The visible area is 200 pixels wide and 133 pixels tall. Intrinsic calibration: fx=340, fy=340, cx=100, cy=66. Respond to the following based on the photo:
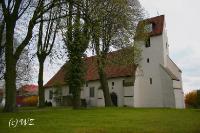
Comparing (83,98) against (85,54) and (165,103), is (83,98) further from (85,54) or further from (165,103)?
(85,54)

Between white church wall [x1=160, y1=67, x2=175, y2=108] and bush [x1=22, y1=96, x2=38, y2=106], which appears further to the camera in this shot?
bush [x1=22, y1=96, x2=38, y2=106]

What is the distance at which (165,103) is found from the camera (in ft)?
167

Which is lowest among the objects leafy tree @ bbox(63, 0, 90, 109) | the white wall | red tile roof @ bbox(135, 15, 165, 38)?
the white wall

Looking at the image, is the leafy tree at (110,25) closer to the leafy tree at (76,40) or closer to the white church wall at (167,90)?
the leafy tree at (76,40)

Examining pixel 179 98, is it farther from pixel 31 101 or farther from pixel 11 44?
pixel 31 101

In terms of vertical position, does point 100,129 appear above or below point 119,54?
below

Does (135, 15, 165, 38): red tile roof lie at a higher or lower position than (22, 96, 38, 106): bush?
higher

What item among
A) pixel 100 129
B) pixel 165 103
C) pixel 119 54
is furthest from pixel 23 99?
pixel 100 129

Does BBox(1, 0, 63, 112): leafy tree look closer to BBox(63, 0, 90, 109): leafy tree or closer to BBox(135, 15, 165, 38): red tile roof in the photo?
BBox(63, 0, 90, 109): leafy tree

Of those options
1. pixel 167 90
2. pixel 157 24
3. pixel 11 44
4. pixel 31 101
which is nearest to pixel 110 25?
pixel 11 44

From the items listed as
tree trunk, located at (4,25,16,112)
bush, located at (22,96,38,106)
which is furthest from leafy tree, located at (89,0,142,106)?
bush, located at (22,96,38,106)

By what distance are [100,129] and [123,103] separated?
129 feet

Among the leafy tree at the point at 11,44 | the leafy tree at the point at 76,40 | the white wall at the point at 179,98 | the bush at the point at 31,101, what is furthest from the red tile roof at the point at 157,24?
the bush at the point at 31,101

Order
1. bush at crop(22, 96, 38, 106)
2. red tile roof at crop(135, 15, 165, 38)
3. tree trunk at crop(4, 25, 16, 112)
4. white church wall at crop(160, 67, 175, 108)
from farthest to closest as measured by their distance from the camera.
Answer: bush at crop(22, 96, 38, 106), red tile roof at crop(135, 15, 165, 38), white church wall at crop(160, 67, 175, 108), tree trunk at crop(4, 25, 16, 112)
